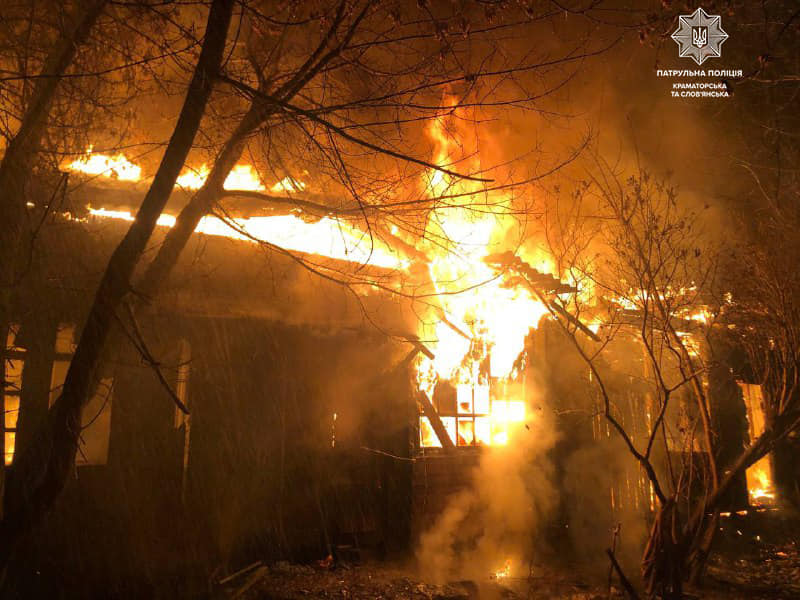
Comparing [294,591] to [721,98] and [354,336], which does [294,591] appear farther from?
[721,98]

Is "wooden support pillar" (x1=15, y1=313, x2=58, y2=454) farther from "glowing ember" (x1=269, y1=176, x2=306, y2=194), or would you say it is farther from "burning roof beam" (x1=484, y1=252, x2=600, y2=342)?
"burning roof beam" (x1=484, y1=252, x2=600, y2=342)

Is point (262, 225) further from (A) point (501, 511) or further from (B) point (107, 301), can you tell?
(A) point (501, 511)

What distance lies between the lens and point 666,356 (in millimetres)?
15359

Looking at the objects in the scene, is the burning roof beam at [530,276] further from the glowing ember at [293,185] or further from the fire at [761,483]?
the fire at [761,483]

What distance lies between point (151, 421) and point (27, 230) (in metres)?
3.42

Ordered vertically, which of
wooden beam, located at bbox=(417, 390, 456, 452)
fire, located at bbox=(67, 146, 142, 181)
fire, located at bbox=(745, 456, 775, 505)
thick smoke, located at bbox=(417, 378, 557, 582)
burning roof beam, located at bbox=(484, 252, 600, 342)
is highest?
fire, located at bbox=(67, 146, 142, 181)

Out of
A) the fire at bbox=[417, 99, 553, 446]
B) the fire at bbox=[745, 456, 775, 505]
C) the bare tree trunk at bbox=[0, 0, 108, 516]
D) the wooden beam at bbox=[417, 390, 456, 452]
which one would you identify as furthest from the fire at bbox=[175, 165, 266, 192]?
the fire at bbox=[745, 456, 775, 505]

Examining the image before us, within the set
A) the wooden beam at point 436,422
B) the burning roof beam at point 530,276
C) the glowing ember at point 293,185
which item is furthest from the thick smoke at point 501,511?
the glowing ember at point 293,185

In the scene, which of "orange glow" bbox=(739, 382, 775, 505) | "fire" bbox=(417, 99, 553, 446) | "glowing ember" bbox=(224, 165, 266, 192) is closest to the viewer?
"glowing ember" bbox=(224, 165, 266, 192)

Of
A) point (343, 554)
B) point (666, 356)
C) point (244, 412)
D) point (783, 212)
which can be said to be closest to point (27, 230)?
point (244, 412)

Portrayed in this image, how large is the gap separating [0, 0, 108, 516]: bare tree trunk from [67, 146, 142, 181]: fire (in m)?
2.32

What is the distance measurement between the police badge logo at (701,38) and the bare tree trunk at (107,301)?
11.4 m

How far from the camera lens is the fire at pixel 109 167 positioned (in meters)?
7.86

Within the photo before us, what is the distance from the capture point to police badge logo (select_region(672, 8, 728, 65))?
1260 cm
